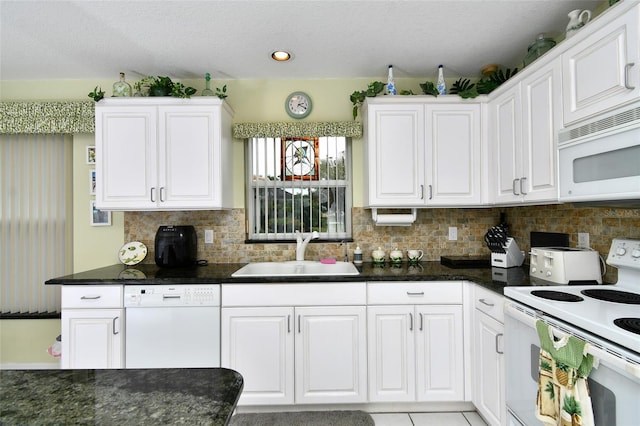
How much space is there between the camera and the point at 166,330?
82.3 inches

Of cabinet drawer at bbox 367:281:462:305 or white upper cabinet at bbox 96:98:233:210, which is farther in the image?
white upper cabinet at bbox 96:98:233:210

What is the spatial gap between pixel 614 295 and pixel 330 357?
60.6 inches

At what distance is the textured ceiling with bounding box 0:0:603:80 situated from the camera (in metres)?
1.88

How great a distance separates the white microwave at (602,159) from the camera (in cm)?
126

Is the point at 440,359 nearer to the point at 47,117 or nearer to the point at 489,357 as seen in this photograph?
the point at 489,357

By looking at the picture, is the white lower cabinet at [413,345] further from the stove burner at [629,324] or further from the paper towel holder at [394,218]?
the stove burner at [629,324]

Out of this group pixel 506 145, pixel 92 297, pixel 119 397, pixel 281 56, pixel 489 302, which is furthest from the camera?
pixel 281 56

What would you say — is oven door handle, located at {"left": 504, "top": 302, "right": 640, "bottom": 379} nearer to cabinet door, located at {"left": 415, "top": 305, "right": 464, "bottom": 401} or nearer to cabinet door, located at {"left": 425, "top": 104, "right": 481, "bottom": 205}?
cabinet door, located at {"left": 415, "top": 305, "right": 464, "bottom": 401}

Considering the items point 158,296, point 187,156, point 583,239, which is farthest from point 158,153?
point 583,239

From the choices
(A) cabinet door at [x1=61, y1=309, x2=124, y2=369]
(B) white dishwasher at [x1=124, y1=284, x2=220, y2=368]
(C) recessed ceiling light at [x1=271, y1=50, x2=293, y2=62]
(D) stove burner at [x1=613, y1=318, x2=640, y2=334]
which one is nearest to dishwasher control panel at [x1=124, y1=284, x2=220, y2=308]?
(B) white dishwasher at [x1=124, y1=284, x2=220, y2=368]

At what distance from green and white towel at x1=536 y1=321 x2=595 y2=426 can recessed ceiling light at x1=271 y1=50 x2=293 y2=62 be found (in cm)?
228

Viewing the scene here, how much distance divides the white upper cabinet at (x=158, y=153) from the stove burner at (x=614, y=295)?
2297 mm

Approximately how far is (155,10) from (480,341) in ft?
9.19

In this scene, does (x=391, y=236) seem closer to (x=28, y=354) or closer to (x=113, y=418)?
(x=113, y=418)
